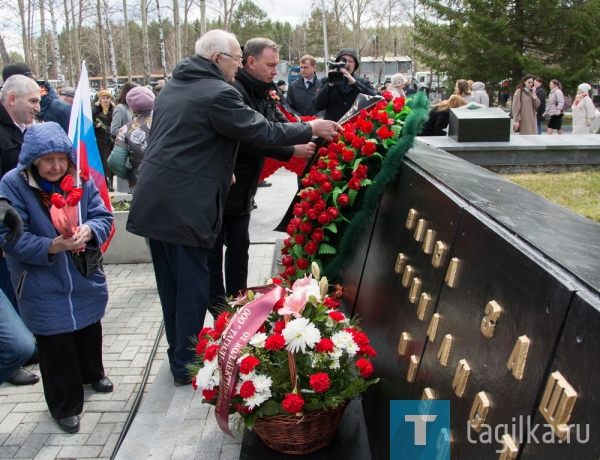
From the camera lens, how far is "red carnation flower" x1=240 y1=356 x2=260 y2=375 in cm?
221

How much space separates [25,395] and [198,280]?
1.46 metres

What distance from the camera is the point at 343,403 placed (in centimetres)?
236

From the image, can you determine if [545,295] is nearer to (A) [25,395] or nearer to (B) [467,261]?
(B) [467,261]

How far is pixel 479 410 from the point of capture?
4.57ft

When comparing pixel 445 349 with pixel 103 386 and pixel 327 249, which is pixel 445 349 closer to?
pixel 327 249

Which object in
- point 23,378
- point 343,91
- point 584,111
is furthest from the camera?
point 584,111

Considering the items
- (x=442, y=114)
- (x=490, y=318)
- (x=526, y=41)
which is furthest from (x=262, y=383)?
(x=526, y=41)

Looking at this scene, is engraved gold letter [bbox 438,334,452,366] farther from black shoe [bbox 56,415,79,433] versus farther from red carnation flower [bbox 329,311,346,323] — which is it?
black shoe [bbox 56,415,79,433]

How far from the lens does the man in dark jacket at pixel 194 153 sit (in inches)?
121

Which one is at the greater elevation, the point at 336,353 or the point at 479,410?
the point at 479,410

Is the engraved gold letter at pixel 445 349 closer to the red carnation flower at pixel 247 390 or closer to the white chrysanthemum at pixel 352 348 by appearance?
the white chrysanthemum at pixel 352 348

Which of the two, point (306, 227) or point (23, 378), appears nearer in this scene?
point (306, 227)

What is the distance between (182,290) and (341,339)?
1.25 metres

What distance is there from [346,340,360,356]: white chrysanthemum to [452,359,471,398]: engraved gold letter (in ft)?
2.51
